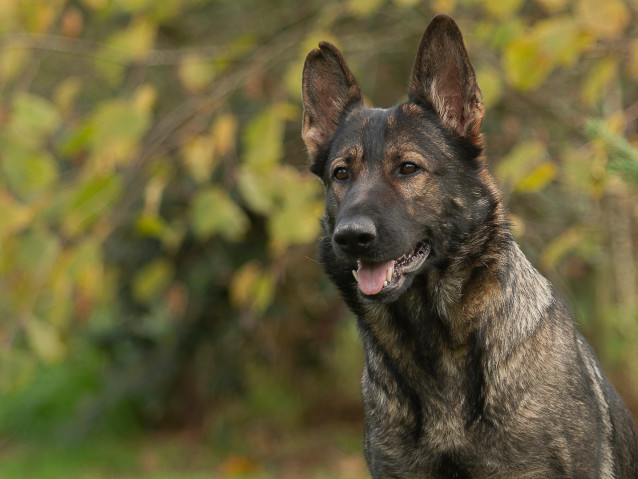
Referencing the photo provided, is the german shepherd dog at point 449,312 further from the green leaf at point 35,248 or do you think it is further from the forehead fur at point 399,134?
the green leaf at point 35,248

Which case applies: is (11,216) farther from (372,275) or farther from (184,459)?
(184,459)

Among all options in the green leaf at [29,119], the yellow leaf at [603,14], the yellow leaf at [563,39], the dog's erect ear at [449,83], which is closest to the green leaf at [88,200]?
the green leaf at [29,119]

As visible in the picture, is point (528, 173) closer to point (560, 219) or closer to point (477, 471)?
point (477, 471)

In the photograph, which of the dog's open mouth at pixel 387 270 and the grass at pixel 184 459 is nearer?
the dog's open mouth at pixel 387 270

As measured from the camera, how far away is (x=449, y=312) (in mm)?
3730

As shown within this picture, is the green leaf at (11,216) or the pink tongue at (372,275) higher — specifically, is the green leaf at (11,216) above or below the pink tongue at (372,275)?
below

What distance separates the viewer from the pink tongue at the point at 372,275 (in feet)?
11.8

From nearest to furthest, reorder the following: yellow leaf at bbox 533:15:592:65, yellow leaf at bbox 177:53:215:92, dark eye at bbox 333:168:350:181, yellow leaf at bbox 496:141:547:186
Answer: dark eye at bbox 333:168:350:181 → yellow leaf at bbox 533:15:592:65 → yellow leaf at bbox 496:141:547:186 → yellow leaf at bbox 177:53:215:92

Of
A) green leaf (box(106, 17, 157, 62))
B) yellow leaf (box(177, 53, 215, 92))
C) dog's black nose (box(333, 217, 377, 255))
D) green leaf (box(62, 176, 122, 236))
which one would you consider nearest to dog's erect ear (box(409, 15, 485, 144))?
dog's black nose (box(333, 217, 377, 255))

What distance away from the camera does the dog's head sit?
3.58 meters

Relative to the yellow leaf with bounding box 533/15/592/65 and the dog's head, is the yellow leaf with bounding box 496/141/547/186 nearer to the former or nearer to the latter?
the yellow leaf with bounding box 533/15/592/65

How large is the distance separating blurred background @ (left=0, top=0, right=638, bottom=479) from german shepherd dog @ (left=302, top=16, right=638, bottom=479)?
1017 mm

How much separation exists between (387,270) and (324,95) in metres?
1.09

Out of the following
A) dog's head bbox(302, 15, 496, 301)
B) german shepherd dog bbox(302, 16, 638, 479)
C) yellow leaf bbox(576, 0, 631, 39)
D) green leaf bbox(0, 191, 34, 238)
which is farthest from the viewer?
green leaf bbox(0, 191, 34, 238)
